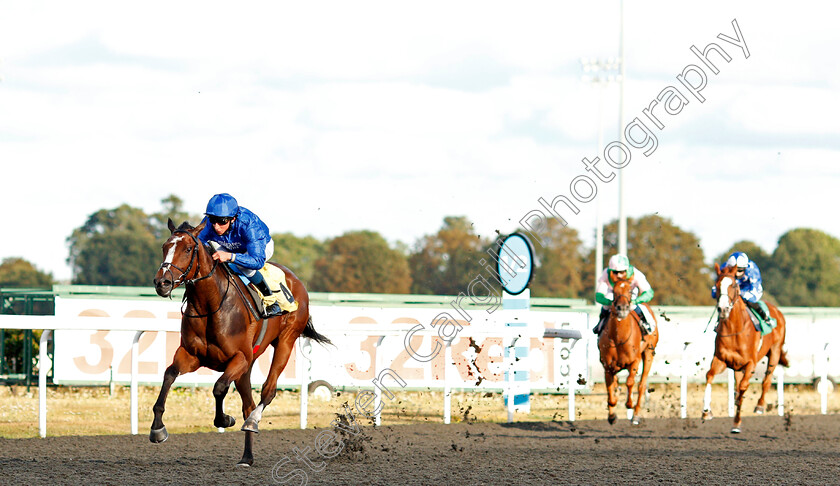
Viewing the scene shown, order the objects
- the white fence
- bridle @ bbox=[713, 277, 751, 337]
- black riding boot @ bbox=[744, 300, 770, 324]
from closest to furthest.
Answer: bridle @ bbox=[713, 277, 751, 337], black riding boot @ bbox=[744, 300, 770, 324], the white fence

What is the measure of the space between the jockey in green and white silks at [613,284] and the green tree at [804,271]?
46494 mm

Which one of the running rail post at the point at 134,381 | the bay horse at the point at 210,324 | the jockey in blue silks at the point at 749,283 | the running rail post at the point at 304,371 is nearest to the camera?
the bay horse at the point at 210,324

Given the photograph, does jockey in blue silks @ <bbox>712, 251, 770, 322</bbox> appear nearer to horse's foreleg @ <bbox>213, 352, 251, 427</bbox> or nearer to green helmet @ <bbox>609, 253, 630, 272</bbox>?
green helmet @ <bbox>609, 253, 630, 272</bbox>

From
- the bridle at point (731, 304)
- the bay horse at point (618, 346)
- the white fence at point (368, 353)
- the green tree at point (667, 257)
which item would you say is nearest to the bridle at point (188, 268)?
the white fence at point (368, 353)

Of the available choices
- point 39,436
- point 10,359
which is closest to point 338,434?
point 39,436

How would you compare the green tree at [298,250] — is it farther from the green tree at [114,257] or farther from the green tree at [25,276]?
the green tree at [25,276]

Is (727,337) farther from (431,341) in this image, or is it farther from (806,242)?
(806,242)

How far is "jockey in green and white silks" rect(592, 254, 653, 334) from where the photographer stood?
9.87 metres

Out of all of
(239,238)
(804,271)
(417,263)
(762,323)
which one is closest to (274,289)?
(239,238)

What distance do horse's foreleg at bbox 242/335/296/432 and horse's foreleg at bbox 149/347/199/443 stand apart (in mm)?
579

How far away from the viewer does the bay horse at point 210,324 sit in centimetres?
609

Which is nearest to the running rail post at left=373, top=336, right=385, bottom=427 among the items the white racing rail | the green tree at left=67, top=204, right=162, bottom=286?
the white racing rail

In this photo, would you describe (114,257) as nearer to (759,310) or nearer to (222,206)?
(759,310)

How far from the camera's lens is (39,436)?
8.86 meters
